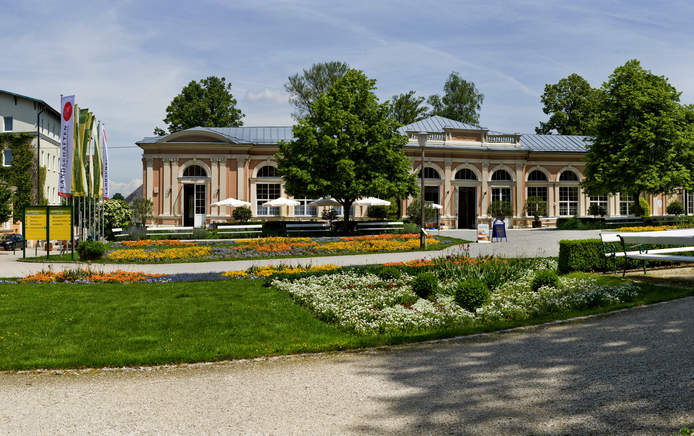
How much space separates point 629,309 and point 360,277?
18.1 feet

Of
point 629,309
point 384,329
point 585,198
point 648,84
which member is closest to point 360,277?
point 384,329

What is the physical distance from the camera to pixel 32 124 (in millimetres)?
45375

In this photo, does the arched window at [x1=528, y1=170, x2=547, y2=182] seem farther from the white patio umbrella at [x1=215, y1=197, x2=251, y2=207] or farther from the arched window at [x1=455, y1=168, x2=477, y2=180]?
the white patio umbrella at [x1=215, y1=197, x2=251, y2=207]

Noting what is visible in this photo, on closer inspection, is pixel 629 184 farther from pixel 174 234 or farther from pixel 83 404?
pixel 83 404

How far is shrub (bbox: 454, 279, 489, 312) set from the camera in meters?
8.80

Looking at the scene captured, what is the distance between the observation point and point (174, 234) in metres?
26.4

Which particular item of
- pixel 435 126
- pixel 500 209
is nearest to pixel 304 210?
pixel 435 126

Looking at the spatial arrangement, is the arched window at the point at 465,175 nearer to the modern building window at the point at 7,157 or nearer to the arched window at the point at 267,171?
the arched window at the point at 267,171

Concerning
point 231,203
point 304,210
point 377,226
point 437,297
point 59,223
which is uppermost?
point 231,203

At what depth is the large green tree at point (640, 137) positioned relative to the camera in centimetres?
3288

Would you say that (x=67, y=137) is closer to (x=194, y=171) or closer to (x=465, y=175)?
(x=194, y=171)

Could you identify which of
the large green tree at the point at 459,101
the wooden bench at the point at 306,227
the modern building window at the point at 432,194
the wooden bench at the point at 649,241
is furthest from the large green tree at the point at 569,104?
the wooden bench at the point at 649,241

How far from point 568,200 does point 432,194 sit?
1138 cm

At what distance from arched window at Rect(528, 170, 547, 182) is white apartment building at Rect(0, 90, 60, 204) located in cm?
3926
